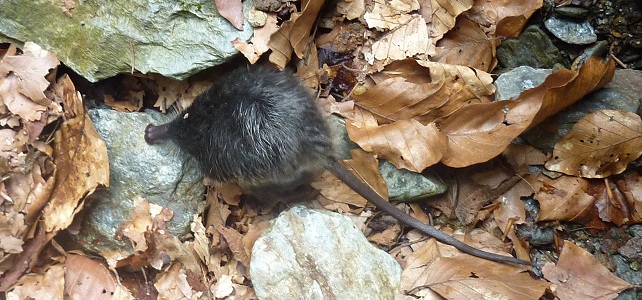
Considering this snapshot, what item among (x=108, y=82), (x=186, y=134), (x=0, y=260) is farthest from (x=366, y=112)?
(x=0, y=260)

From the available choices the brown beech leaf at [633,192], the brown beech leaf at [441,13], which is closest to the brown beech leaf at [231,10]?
the brown beech leaf at [441,13]

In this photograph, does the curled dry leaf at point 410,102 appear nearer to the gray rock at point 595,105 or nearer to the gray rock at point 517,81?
the gray rock at point 517,81

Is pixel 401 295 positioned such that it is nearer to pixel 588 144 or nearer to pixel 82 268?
pixel 588 144

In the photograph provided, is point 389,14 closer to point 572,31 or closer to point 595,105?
point 572,31

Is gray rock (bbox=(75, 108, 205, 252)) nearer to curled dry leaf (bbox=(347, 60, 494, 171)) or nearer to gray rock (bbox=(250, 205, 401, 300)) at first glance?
gray rock (bbox=(250, 205, 401, 300))

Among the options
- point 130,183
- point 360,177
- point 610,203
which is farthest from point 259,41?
point 610,203

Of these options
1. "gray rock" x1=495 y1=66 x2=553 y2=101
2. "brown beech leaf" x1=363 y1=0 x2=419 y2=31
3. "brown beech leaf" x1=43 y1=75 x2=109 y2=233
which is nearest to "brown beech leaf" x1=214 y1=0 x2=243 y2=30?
"brown beech leaf" x1=363 y1=0 x2=419 y2=31
